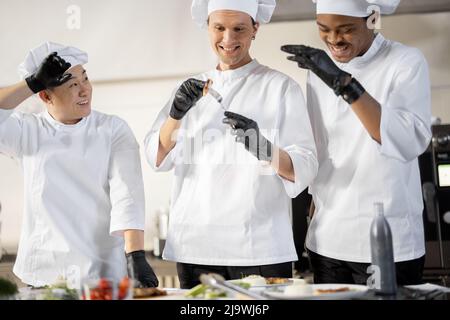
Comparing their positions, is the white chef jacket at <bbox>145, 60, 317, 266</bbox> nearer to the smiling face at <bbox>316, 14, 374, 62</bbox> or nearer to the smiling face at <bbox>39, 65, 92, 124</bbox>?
the smiling face at <bbox>316, 14, 374, 62</bbox>

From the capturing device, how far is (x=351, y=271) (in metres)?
2.08

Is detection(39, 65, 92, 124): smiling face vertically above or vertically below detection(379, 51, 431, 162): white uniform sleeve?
above

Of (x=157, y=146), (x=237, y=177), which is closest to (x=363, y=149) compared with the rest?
(x=237, y=177)

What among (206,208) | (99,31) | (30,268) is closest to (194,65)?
(99,31)

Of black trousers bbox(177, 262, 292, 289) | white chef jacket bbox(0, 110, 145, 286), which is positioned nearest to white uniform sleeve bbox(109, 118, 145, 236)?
white chef jacket bbox(0, 110, 145, 286)

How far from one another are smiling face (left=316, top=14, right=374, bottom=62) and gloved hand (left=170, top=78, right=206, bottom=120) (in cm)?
41

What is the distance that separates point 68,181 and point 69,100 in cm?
26

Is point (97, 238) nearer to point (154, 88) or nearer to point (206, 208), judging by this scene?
point (206, 208)

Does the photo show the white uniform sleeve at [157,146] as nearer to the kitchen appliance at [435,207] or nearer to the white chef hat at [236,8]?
the white chef hat at [236,8]

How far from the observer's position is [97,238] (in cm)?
223

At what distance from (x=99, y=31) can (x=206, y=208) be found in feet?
2.40

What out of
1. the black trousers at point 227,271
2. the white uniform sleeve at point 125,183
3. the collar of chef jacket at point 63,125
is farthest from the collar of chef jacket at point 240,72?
the black trousers at point 227,271

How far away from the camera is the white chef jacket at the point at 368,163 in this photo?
2.00 metres

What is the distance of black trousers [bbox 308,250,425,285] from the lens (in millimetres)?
2045
